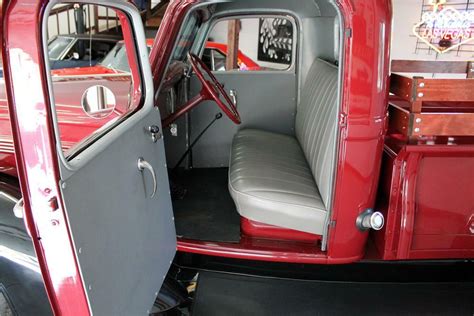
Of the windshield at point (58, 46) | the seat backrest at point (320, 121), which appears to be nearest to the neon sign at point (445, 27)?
the seat backrest at point (320, 121)

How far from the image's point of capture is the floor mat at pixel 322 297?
1.90 meters

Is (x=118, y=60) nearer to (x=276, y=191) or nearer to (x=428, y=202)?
(x=276, y=191)

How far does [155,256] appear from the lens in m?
1.60

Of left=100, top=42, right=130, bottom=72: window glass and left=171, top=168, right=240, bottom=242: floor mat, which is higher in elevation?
left=100, top=42, right=130, bottom=72: window glass

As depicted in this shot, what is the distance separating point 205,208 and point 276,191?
22.3 inches

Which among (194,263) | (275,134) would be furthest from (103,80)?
(194,263)

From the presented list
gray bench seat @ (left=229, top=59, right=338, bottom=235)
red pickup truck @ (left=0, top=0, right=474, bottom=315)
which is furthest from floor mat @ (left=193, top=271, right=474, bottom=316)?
gray bench seat @ (left=229, top=59, right=338, bottom=235)

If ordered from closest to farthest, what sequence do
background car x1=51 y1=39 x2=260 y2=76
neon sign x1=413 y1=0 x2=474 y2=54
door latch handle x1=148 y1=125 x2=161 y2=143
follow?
door latch handle x1=148 y1=125 x2=161 y2=143
background car x1=51 y1=39 x2=260 y2=76
neon sign x1=413 y1=0 x2=474 y2=54

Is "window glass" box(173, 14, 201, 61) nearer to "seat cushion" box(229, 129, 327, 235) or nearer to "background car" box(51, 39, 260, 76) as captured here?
"seat cushion" box(229, 129, 327, 235)

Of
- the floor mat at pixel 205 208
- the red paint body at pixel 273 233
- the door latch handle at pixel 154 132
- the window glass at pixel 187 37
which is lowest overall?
the floor mat at pixel 205 208

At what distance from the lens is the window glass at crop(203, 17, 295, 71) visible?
329 centimetres

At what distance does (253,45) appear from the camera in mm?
8156

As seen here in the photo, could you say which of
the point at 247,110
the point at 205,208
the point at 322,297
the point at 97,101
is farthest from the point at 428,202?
the point at 247,110

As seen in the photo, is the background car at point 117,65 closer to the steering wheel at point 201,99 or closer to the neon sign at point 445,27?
the steering wheel at point 201,99
